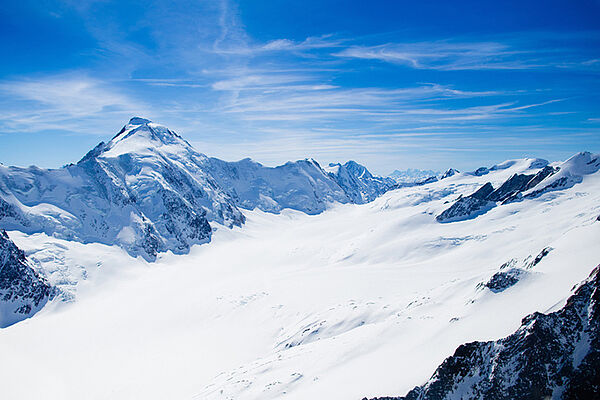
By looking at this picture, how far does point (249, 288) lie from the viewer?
112 metres

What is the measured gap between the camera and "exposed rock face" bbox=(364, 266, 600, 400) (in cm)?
2653

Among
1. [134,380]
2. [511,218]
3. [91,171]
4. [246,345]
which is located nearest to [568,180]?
[511,218]

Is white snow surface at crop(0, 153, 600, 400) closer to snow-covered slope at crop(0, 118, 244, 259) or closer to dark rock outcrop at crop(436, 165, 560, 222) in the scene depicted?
dark rock outcrop at crop(436, 165, 560, 222)

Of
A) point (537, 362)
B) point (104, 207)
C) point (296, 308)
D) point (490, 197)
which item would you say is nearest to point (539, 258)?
point (537, 362)

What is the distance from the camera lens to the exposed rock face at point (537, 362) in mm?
26531

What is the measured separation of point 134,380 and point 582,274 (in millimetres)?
75643

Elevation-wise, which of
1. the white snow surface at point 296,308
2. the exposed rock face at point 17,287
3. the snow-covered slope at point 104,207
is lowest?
the white snow surface at point 296,308

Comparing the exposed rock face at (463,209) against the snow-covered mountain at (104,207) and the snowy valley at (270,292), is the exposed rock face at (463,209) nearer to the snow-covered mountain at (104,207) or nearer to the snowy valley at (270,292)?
the snowy valley at (270,292)

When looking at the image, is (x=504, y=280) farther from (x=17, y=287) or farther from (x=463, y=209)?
(x=17, y=287)

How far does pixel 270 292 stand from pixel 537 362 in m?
85.2

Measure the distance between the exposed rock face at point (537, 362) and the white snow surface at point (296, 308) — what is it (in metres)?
2.10

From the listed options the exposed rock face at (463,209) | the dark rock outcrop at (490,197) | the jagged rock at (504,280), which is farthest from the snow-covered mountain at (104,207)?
the jagged rock at (504,280)

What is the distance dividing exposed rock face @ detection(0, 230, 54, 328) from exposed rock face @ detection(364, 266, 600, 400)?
122 m

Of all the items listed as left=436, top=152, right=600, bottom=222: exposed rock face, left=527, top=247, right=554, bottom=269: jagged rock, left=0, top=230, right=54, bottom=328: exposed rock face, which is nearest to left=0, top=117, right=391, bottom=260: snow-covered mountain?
left=0, top=230, right=54, bottom=328: exposed rock face
